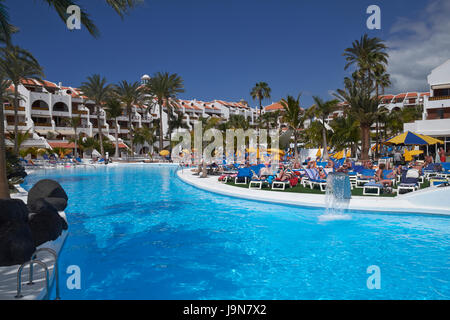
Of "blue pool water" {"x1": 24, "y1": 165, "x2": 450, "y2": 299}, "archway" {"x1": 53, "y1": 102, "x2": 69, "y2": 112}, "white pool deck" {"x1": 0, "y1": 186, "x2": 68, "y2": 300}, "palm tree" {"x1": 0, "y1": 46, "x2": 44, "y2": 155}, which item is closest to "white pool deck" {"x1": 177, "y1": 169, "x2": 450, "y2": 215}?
"blue pool water" {"x1": 24, "y1": 165, "x2": 450, "y2": 299}

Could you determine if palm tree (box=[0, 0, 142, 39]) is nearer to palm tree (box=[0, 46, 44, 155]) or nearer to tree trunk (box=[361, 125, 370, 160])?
palm tree (box=[0, 46, 44, 155])

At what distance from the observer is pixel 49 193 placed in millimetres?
8305

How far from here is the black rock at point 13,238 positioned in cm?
448

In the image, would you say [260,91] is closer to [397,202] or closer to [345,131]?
[345,131]

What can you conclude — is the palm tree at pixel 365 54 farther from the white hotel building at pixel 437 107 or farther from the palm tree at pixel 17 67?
the palm tree at pixel 17 67

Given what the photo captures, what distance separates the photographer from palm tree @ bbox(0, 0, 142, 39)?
709 centimetres

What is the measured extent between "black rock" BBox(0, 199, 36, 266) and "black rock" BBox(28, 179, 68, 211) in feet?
11.2

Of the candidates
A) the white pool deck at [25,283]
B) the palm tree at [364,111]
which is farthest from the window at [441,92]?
the white pool deck at [25,283]

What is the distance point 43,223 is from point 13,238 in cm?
141

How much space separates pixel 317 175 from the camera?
519 inches

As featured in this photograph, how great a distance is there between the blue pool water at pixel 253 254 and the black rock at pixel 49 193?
71cm
